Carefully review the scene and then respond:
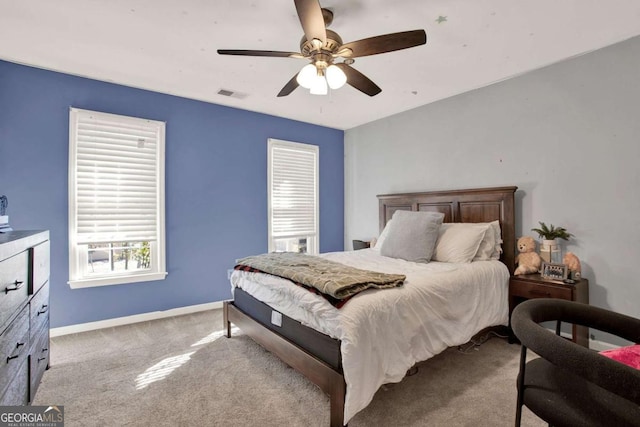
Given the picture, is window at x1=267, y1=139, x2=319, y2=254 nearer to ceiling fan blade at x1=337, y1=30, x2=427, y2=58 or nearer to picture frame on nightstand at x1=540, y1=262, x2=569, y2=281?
ceiling fan blade at x1=337, y1=30, x2=427, y2=58

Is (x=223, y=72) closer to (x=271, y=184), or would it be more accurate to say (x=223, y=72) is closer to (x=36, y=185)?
(x=271, y=184)

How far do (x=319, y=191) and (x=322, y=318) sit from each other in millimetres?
3215

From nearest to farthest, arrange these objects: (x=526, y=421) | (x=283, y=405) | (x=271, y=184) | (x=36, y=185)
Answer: (x=526, y=421), (x=283, y=405), (x=36, y=185), (x=271, y=184)

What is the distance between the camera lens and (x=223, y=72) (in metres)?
2.97

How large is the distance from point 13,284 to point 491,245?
11.5 feet

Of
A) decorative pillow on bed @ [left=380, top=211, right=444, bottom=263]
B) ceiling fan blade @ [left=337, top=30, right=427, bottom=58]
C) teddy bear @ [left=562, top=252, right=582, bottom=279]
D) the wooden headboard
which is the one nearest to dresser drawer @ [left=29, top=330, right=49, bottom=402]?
ceiling fan blade @ [left=337, top=30, right=427, bottom=58]

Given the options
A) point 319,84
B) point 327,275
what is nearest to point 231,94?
point 319,84

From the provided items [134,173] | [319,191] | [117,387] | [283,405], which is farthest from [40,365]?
[319,191]

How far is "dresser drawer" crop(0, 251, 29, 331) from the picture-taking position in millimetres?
1329

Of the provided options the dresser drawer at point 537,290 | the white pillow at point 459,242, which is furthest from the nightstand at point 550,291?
the white pillow at point 459,242

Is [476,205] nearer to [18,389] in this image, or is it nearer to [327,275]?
[327,275]

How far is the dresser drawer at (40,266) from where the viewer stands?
1.86 m

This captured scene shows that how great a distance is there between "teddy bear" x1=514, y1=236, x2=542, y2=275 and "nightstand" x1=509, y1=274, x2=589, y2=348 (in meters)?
0.06

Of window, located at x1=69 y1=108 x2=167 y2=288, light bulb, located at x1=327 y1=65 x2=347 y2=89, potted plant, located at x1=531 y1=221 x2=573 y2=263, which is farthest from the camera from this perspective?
window, located at x1=69 y1=108 x2=167 y2=288
